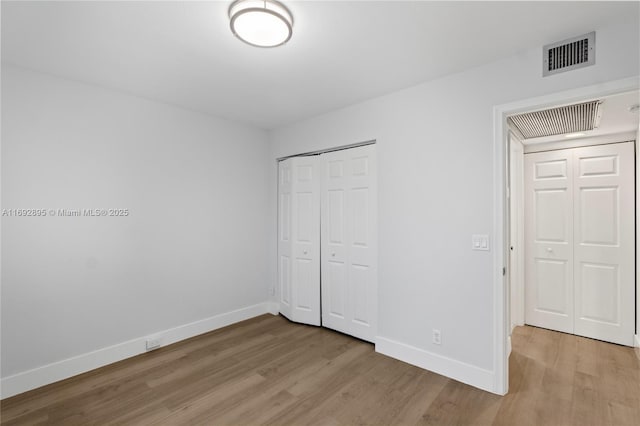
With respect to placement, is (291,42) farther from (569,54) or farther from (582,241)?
(582,241)

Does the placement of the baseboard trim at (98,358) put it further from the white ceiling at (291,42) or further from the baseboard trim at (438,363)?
the white ceiling at (291,42)

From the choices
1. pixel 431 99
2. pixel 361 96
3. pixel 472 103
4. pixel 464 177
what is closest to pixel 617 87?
pixel 472 103

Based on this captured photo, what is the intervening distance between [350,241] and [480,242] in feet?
4.65

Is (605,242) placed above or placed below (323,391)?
above

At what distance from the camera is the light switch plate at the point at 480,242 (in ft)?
8.02

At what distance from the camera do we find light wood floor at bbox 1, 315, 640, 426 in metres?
2.10

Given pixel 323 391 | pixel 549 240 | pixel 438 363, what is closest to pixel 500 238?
pixel 438 363

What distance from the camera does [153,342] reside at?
3162 mm

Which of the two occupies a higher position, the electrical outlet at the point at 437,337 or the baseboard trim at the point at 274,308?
the electrical outlet at the point at 437,337

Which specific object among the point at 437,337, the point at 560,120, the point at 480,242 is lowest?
the point at 437,337

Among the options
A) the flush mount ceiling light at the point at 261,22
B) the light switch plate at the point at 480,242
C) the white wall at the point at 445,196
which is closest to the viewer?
the flush mount ceiling light at the point at 261,22

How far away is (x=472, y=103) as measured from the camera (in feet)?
8.32

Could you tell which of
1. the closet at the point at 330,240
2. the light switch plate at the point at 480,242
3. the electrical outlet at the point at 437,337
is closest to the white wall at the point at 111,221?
the closet at the point at 330,240

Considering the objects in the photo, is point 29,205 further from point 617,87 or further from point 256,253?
point 617,87
